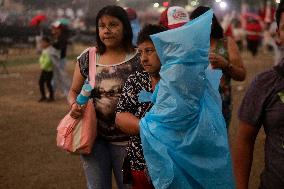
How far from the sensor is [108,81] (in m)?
3.35

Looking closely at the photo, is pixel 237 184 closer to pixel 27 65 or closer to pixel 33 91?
pixel 33 91

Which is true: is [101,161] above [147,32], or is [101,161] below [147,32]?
below

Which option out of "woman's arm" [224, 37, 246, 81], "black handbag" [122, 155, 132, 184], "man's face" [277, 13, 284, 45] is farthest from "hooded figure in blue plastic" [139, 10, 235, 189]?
"woman's arm" [224, 37, 246, 81]

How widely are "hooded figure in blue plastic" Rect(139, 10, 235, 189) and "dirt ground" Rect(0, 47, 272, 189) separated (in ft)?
10.8

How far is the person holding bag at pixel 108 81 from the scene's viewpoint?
335cm

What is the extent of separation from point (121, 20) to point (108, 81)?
453 millimetres

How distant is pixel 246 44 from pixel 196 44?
80.9 feet

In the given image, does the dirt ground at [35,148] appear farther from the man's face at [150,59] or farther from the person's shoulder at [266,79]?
the person's shoulder at [266,79]

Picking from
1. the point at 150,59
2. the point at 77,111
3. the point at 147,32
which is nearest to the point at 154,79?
the point at 150,59

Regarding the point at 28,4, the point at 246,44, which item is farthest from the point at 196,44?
the point at 246,44

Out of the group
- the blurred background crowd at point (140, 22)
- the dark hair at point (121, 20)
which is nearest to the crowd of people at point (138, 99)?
the dark hair at point (121, 20)

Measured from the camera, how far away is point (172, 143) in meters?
2.25

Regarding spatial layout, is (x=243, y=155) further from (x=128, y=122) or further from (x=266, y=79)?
(x=128, y=122)

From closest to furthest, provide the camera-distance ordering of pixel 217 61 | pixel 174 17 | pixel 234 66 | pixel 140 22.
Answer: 1. pixel 217 61
2. pixel 234 66
3. pixel 174 17
4. pixel 140 22
